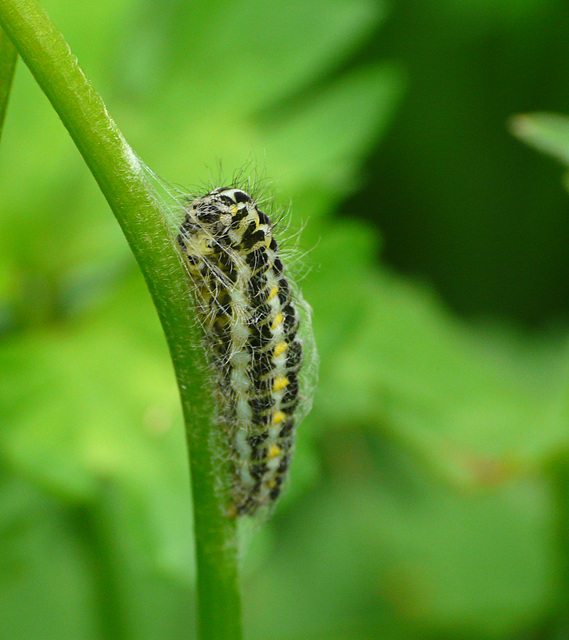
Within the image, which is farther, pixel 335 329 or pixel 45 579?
pixel 45 579

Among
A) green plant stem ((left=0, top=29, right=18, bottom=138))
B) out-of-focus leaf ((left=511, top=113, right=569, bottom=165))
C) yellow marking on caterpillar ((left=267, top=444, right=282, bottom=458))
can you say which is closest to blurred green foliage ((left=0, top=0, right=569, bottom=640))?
out-of-focus leaf ((left=511, top=113, right=569, bottom=165))

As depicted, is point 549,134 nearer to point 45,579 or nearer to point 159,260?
point 159,260

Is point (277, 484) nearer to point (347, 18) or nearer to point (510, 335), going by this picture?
point (347, 18)

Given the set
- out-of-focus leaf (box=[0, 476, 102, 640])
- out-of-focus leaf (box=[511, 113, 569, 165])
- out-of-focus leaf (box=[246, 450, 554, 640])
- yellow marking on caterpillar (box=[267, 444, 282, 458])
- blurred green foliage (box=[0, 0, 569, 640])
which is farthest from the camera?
out-of-focus leaf (box=[246, 450, 554, 640])

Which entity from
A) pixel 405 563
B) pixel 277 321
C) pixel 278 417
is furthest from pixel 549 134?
pixel 405 563

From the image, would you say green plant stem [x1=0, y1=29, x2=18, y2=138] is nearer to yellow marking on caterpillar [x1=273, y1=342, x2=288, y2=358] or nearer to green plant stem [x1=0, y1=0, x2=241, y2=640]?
green plant stem [x1=0, y1=0, x2=241, y2=640]

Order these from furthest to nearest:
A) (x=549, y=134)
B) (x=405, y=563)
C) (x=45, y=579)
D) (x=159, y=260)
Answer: (x=405, y=563) → (x=45, y=579) → (x=549, y=134) → (x=159, y=260)
